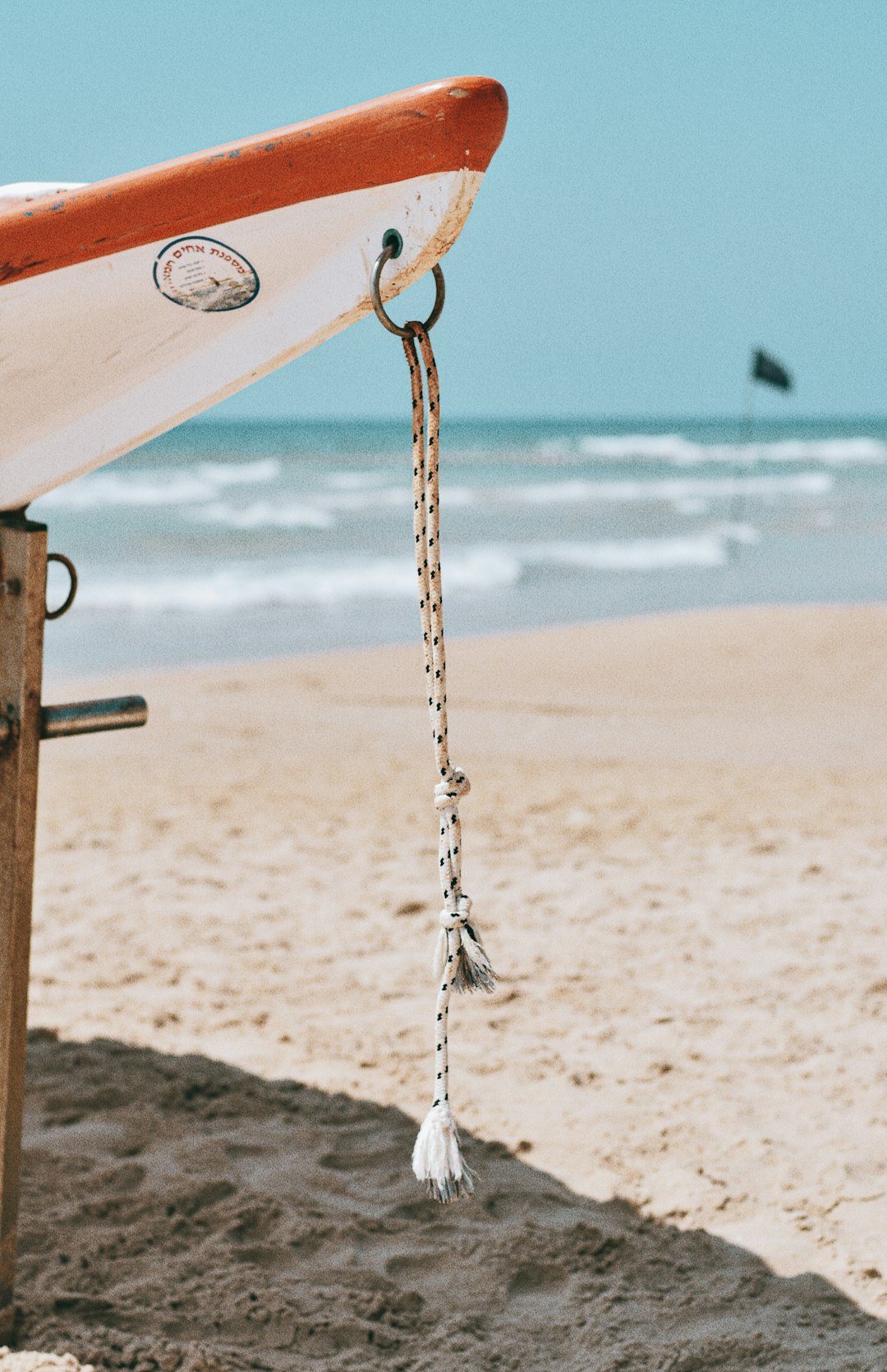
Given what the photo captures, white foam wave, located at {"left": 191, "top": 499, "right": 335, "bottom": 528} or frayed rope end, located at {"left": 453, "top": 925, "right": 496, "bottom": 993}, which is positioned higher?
white foam wave, located at {"left": 191, "top": 499, "right": 335, "bottom": 528}

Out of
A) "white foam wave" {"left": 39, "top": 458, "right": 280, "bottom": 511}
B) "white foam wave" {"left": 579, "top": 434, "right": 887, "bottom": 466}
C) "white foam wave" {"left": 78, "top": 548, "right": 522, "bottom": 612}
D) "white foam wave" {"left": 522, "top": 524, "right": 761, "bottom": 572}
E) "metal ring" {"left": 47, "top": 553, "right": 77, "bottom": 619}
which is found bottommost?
"metal ring" {"left": 47, "top": 553, "right": 77, "bottom": 619}

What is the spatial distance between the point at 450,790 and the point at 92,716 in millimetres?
718

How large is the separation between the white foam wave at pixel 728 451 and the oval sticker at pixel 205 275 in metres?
36.7

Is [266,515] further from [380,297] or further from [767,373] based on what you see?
[380,297]

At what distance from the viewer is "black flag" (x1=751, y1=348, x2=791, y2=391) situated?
611 inches

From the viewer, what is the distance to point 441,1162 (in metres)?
2.07

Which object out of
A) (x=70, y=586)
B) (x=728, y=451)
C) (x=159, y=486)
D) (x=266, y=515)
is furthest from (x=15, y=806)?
(x=728, y=451)

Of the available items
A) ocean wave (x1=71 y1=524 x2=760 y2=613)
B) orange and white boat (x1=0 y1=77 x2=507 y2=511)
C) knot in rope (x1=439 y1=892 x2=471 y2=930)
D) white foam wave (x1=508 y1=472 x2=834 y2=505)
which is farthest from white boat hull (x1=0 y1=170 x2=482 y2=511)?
white foam wave (x1=508 y1=472 x2=834 y2=505)

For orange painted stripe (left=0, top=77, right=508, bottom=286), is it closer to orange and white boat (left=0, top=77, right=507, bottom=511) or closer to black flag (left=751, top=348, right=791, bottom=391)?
orange and white boat (left=0, top=77, right=507, bottom=511)

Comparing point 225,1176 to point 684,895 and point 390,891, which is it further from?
point 684,895

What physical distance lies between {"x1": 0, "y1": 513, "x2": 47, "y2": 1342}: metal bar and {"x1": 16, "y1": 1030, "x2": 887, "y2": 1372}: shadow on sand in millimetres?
312

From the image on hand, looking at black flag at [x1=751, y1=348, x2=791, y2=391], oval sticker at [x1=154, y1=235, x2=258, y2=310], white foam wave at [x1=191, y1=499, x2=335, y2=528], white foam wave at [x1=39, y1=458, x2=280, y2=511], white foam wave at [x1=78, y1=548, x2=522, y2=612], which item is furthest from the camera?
white foam wave at [x1=39, y1=458, x2=280, y2=511]

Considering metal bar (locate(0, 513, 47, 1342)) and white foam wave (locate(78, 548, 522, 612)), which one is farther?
white foam wave (locate(78, 548, 522, 612))

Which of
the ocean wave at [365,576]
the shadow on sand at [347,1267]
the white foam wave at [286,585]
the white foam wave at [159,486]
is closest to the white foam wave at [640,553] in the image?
the ocean wave at [365,576]
